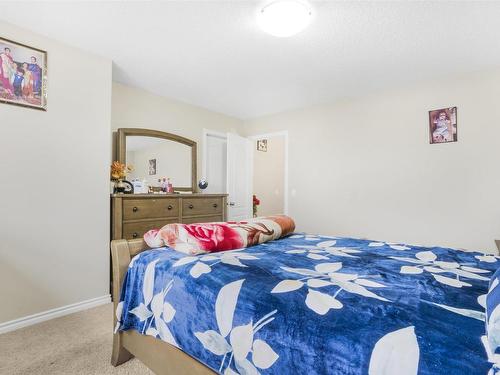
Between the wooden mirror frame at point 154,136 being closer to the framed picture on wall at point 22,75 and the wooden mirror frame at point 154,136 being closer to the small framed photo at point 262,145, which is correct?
the framed picture on wall at point 22,75

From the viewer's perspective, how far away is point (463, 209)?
2.97m

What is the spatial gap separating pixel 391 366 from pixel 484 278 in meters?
0.78

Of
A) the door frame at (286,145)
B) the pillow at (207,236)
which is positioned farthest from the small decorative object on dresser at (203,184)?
the pillow at (207,236)

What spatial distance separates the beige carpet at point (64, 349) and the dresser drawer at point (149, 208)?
95 centimetres

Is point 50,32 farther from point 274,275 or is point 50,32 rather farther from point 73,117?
point 274,275

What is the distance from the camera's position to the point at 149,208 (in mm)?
2949

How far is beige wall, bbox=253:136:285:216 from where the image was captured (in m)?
5.81

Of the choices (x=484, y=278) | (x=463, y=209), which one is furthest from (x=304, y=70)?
(x=484, y=278)

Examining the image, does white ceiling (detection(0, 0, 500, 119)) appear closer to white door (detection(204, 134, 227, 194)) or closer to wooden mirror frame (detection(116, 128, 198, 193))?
wooden mirror frame (detection(116, 128, 198, 193))

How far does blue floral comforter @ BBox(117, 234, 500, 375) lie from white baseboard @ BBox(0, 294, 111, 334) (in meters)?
1.31

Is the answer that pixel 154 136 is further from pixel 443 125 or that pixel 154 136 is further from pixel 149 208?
pixel 443 125

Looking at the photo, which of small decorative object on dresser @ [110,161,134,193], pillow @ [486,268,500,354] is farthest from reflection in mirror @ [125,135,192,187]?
pillow @ [486,268,500,354]

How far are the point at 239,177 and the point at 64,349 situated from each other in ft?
10.5

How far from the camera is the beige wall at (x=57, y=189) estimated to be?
2.14 meters
